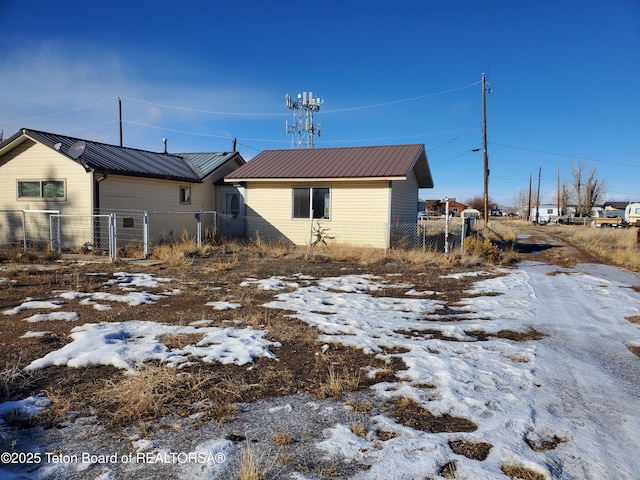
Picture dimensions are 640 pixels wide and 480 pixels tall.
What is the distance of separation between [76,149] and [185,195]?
4.66 meters

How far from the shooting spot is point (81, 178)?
14.1 metres

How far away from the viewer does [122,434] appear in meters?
3.01

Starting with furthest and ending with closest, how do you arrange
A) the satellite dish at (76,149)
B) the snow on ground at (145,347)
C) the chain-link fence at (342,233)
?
the chain-link fence at (342,233), the satellite dish at (76,149), the snow on ground at (145,347)

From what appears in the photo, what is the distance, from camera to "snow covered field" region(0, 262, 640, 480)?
268cm

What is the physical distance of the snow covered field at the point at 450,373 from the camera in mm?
2676

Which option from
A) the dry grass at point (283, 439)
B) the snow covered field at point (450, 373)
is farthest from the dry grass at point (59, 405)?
the dry grass at point (283, 439)

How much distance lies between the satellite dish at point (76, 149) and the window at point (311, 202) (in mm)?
7752

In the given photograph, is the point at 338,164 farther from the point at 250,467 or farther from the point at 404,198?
the point at 250,467

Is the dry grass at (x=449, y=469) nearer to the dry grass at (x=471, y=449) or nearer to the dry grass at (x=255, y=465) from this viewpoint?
the dry grass at (x=471, y=449)

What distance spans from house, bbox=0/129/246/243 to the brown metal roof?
9.87ft

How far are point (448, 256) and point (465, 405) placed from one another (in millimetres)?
10054

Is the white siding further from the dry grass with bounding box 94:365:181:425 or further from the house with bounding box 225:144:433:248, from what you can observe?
the dry grass with bounding box 94:365:181:425

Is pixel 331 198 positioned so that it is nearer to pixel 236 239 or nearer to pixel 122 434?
pixel 236 239

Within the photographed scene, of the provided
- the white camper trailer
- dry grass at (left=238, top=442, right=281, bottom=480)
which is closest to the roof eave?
dry grass at (left=238, top=442, right=281, bottom=480)
